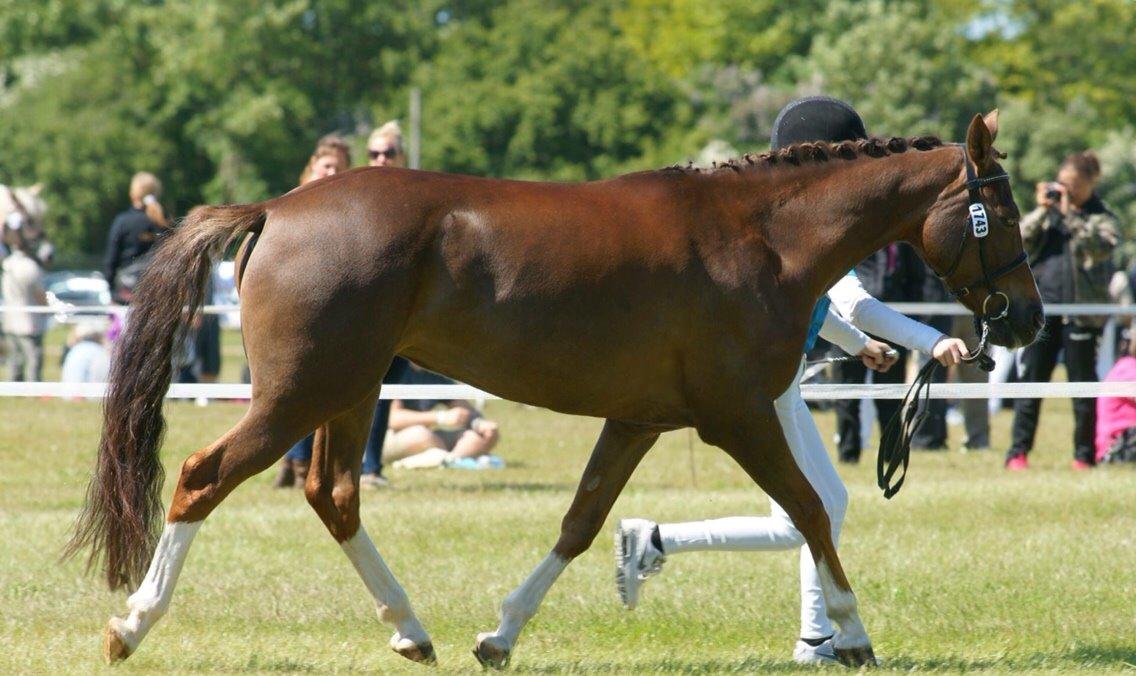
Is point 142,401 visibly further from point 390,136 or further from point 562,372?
point 390,136

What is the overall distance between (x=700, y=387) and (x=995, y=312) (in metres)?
1.16

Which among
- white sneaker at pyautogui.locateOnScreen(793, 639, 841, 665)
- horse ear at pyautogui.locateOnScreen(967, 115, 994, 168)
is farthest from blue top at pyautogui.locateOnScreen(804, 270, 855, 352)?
white sneaker at pyautogui.locateOnScreen(793, 639, 841, 665)

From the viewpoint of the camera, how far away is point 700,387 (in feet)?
18.2

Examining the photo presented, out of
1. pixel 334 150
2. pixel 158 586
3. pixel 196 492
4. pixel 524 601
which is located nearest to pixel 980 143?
pixel 524 601

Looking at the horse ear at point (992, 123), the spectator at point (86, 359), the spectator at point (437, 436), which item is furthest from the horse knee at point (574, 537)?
the spectator at point (86, 359)

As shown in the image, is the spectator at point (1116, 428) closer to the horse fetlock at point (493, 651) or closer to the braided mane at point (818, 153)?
the braided mane at point (818, 153)

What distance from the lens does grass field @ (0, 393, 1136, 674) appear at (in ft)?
19.7

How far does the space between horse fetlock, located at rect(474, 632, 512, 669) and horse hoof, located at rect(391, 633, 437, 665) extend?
18cm

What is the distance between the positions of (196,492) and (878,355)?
101 inches

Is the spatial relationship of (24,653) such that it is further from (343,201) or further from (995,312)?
(995,312)

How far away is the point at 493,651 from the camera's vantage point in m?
5.75

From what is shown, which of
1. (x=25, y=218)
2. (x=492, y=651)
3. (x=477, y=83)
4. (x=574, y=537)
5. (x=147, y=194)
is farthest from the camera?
(x=477, y=83)

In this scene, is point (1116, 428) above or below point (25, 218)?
below

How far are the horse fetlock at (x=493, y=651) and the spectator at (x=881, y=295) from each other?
23.0 feet
